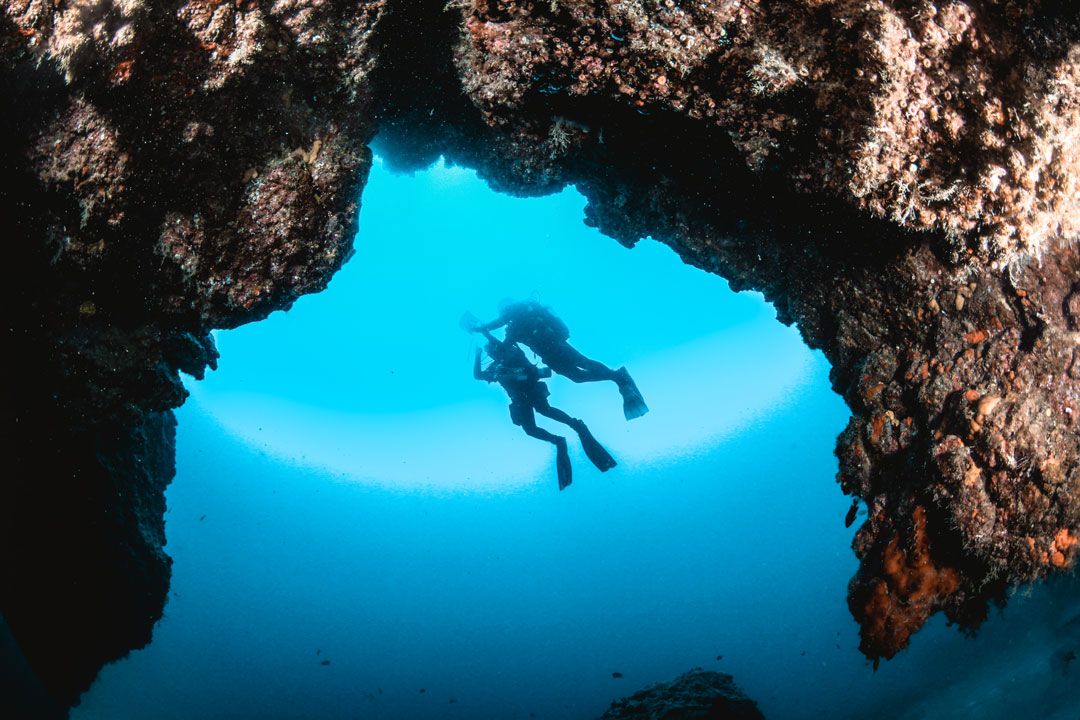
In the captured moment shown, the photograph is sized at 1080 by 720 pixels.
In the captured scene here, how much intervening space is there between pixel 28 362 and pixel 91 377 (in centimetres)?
38

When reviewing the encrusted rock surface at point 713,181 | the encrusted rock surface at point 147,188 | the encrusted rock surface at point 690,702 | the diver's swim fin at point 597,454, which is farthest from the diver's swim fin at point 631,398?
the encrusted rock surface at point 147,188

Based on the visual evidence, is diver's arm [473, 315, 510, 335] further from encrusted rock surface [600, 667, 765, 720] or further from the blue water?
the blue water

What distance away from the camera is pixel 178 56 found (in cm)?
260

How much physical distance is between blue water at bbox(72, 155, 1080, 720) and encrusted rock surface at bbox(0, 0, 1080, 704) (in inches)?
601

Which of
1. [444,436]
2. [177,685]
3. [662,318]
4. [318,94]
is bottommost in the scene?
[177,685]

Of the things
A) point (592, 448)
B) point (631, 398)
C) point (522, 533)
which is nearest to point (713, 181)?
point (631, 398)

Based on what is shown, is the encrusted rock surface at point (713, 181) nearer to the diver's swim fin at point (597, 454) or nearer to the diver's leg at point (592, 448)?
the diver's leg at point (592, 448)

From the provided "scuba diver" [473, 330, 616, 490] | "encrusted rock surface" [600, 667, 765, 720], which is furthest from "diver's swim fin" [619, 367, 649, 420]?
"encrusted rock surface" [600, 667, 765, 720]

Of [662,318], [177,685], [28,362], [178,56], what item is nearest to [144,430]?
[28,362]

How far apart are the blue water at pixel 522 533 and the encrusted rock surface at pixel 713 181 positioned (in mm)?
15277

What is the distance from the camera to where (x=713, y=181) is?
12.3ft

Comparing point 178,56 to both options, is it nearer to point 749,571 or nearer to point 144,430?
point 144,430

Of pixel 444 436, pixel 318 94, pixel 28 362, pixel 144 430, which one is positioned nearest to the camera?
pixel 318 94

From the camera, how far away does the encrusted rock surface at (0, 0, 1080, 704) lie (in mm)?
2268
